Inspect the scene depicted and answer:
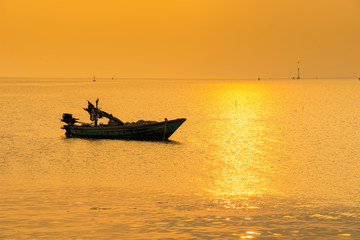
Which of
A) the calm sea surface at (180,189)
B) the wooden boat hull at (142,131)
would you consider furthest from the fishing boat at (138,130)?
the calm sea surface at (180,189)

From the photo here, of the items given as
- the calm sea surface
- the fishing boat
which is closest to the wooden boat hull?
the fishing boat

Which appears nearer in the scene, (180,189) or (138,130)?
(180,189)

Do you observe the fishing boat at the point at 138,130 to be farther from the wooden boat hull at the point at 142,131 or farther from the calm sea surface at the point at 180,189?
the calm sea surface at the point at 180,189

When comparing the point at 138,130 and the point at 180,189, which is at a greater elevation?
the point at 138,130

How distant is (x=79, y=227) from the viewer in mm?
23797

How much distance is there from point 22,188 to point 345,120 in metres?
76.9

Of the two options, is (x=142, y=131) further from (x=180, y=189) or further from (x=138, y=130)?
(x=180, y=189)

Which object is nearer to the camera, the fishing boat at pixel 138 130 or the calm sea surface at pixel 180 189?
the calm sea surface at pixel 180 189

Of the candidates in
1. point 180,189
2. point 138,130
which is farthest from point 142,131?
point 180,189

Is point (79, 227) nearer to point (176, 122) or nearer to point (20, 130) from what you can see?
point (176, 122)

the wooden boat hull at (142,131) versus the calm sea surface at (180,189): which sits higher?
the wooden boat hull at (142,131)

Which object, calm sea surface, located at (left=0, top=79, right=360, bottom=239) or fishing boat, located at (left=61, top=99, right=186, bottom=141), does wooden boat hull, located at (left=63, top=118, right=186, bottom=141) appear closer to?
fishing boat, located at (left=61, top=99, right=186, bottom=141)

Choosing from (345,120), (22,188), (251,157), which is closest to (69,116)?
(251,157)

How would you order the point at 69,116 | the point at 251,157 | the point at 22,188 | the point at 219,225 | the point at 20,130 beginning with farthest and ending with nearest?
the point at 20,130 → the point at 69,116 → the point at 251,157 → the point at 22,188 → the point at 219,225
